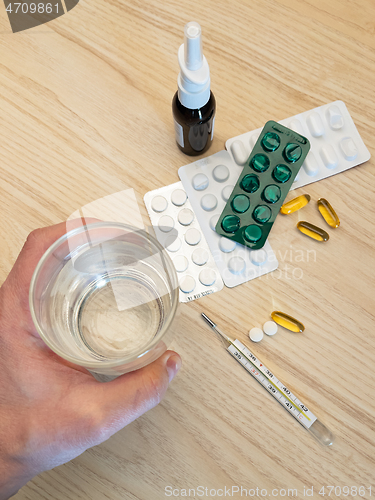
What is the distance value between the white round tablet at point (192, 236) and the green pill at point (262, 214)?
10 centimetres

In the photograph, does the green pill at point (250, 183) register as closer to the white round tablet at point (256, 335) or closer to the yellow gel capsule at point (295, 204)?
the yellow gel capsule at point (295, 204)

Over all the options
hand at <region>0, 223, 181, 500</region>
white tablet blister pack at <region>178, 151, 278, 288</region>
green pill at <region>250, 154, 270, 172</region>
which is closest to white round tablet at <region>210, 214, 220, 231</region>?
white tablet blister pack at <region>178, 151, 278, 288</region>

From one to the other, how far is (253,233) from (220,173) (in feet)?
0.37

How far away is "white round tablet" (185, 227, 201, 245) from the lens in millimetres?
702

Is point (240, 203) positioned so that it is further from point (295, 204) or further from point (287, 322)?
point (287, 322)

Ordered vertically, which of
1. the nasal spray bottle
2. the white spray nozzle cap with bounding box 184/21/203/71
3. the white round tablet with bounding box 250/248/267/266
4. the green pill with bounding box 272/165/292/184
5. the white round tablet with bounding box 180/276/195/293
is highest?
the white spray nozzle cap with bounding box 184/21/203/71

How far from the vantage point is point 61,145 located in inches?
28.7

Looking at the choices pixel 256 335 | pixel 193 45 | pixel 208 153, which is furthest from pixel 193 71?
pixel 256 335

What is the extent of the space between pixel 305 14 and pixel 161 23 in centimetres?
25

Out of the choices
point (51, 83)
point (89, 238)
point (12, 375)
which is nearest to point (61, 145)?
point (51, 83)

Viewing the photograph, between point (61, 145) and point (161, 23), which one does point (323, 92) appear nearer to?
point (161, 23)

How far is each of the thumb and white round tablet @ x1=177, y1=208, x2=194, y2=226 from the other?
246mm

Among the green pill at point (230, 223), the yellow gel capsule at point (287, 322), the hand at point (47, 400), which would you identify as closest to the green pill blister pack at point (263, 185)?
the green pill at point (230, 223)

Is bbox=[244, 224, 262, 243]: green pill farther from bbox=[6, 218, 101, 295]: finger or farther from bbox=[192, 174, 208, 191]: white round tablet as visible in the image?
bbox=[6, 218, 101, 295]: finger
